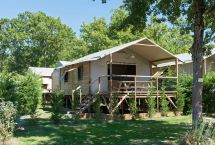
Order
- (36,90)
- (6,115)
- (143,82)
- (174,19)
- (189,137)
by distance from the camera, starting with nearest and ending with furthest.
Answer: (189,137) → (6,115) → (174,19) → (36,90) → (143,82)

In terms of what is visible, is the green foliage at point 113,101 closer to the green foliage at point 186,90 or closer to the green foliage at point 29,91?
the green foliage at point 29,91

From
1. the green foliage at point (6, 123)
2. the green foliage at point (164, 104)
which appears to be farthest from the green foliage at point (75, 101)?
the green foliage at point (6, 123)

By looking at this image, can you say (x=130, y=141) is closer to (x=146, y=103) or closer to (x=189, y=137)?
(x=189, y=137)

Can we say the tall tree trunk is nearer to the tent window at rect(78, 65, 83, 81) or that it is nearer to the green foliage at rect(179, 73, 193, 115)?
the green foliage at rect(179, 73, 193, 115)

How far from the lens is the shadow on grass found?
11.3 metres

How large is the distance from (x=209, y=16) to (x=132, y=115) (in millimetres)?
8134

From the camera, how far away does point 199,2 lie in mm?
11258

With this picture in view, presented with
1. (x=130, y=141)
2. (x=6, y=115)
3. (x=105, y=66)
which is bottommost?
(x=130, y=141)

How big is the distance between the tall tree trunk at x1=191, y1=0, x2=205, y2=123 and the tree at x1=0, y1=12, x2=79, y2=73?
144 ft

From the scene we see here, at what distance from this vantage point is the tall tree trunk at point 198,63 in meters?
11.0

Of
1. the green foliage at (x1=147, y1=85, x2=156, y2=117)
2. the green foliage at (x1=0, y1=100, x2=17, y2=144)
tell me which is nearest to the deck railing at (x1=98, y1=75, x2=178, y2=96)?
the green foliage at (x1=147, y1=85, x2=156, y2=117)

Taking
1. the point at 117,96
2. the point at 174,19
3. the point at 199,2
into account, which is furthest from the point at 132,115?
the point at 199,2

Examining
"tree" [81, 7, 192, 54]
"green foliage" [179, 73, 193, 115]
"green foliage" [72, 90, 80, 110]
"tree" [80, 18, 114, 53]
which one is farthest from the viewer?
"tree" [80, 18, 114, 53]

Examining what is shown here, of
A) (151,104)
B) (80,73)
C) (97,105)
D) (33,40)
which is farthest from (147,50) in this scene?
(33,40)
